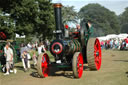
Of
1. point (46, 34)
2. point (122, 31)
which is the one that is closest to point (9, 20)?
point (46, 34)

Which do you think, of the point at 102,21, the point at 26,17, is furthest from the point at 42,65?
the point at 102,21

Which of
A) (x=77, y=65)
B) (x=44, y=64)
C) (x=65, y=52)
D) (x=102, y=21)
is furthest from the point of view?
(x=102, y=21)

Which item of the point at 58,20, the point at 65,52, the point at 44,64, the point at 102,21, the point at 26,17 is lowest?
the point at 44,64

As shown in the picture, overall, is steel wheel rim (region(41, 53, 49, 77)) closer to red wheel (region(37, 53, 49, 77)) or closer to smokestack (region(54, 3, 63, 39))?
red wheel (region(37, 53, 49, 77))

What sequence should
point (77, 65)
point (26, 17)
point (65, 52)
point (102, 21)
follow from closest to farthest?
point (77, 65) → point (65, 52) → point (26, 17) → point (102, 21)

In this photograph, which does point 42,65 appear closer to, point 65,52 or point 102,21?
point 65,52

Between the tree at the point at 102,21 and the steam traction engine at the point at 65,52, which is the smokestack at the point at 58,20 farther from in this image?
the tree at the point at 102,21

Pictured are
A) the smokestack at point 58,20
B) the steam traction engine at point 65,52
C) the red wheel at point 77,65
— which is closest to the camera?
the red wheel at point 77,65

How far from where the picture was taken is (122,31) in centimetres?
8394

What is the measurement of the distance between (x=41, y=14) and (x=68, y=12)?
77.5 ft

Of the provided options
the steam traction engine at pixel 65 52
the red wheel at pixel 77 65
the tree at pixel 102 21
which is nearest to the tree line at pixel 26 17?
the steam traction engine at pixel 65 52

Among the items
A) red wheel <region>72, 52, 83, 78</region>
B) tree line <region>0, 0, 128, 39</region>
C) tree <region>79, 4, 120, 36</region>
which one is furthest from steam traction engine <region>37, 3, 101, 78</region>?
tree <region>79, 4, 120, 36</region>

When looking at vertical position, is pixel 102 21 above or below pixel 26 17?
below

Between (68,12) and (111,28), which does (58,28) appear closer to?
(68,12)
